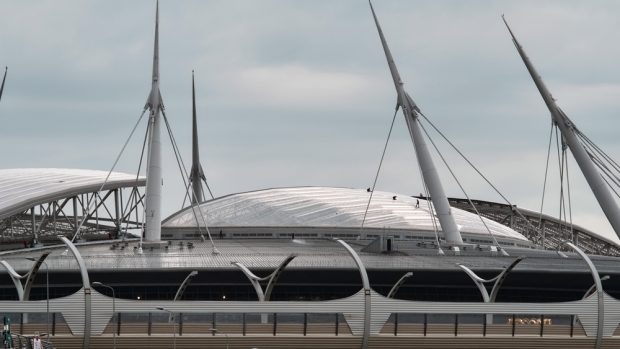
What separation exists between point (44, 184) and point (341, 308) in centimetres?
6269

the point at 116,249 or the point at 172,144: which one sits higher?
the point at 172,144

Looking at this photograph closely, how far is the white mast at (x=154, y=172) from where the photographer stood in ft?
368

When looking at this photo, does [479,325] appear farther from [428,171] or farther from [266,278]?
[428,171]

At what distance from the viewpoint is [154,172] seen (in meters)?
112

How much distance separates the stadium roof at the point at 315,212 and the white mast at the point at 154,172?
25.9m

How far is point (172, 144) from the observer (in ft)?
372

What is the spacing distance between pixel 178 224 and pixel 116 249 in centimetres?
2778

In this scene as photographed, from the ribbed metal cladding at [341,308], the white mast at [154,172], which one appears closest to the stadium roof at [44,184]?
the white mast at [154,172]

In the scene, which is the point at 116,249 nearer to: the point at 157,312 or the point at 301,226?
the point at 157,312

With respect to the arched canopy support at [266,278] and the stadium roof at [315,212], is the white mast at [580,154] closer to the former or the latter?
the stadium roof at [315,212]

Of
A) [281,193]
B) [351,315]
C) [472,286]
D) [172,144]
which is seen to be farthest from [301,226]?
[351,315]

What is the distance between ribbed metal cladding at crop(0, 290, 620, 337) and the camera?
91.4m

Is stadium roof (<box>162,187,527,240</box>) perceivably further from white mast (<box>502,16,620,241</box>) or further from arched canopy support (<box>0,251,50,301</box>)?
arched canopy support (<box>0,251,50,301</box>)

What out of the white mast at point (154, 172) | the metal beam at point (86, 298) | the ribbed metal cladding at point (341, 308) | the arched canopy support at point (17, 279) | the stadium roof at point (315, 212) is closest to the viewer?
the metal beam at point (86, 298)
